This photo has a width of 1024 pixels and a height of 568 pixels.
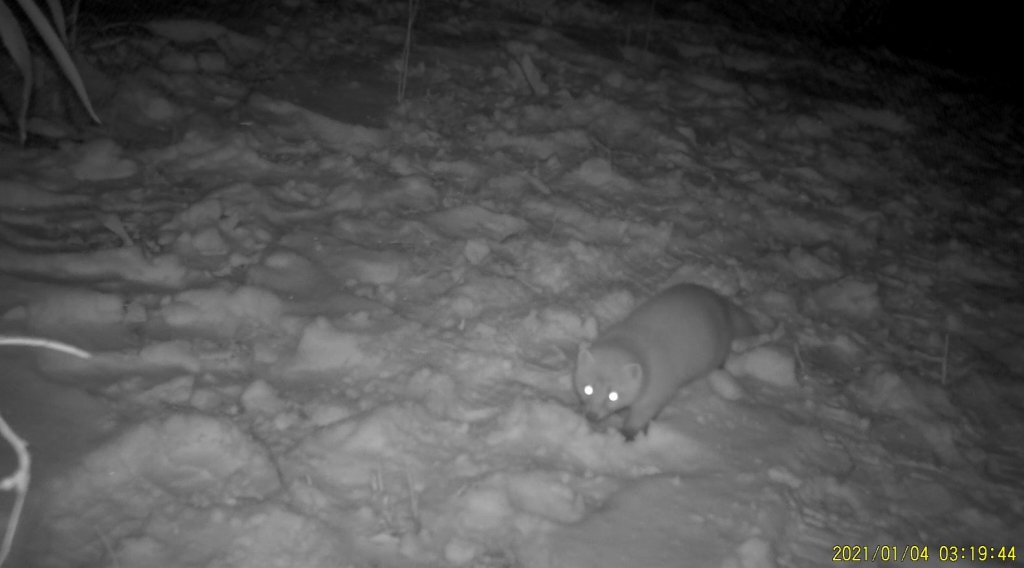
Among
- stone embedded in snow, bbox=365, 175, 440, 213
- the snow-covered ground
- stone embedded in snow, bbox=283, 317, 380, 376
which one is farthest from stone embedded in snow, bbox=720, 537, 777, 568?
stone embedded in snow, bbox=365, 175, 440, 213

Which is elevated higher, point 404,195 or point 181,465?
point 404,195

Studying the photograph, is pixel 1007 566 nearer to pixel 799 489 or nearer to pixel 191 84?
pixel 799 489

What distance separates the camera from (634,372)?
98.3 inches

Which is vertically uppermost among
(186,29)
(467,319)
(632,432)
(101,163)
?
(186,29)

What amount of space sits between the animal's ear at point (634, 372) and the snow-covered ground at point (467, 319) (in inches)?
9.9

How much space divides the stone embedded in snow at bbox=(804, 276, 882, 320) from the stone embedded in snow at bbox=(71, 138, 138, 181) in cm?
361

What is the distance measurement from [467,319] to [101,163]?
6.77ft

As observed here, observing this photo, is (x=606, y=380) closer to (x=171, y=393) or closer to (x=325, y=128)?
(x=171, y=393)

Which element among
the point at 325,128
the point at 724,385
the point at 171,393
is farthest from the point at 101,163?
the point at 724,385

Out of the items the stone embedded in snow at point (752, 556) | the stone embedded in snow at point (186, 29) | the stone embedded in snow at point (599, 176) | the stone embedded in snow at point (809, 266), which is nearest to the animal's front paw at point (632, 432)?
the stone embedded in snow at point (752, 556)

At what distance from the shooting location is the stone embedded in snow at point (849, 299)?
335 centimetres

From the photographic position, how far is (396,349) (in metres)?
2.65

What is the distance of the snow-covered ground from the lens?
80.4 inches

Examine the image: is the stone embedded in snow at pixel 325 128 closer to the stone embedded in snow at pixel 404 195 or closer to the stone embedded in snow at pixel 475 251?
the stone embedded in snow at pixel 404 195
